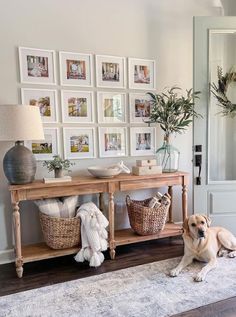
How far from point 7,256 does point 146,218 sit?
1389 mm

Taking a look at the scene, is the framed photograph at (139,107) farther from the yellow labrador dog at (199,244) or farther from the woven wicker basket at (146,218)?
the yellow labrador dog at (199,244)

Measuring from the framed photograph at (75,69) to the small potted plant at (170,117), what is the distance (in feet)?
2.36

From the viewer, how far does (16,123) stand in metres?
2.28

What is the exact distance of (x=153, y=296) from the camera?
204 centimetres

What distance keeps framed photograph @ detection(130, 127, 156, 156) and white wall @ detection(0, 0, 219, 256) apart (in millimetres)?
97

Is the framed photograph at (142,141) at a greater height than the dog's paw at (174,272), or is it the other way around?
the framed photograph at (142,141)

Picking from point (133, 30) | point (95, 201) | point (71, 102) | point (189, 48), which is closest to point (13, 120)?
point (71, 102)

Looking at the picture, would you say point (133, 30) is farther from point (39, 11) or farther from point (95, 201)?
point (95, 201)

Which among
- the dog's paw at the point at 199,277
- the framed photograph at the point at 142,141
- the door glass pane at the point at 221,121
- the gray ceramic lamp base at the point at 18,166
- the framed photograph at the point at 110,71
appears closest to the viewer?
the dog's paw at the point at 199,277

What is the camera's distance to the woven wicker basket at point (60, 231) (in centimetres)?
246

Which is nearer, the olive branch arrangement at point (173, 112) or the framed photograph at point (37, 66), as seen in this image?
the framed photograph at point (37, 66)

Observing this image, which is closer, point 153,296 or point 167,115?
point 153,296

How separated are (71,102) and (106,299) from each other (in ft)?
6.06

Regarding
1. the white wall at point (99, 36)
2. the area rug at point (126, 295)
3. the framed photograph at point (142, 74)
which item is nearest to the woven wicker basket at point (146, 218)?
the white wall at point (99, 36)
